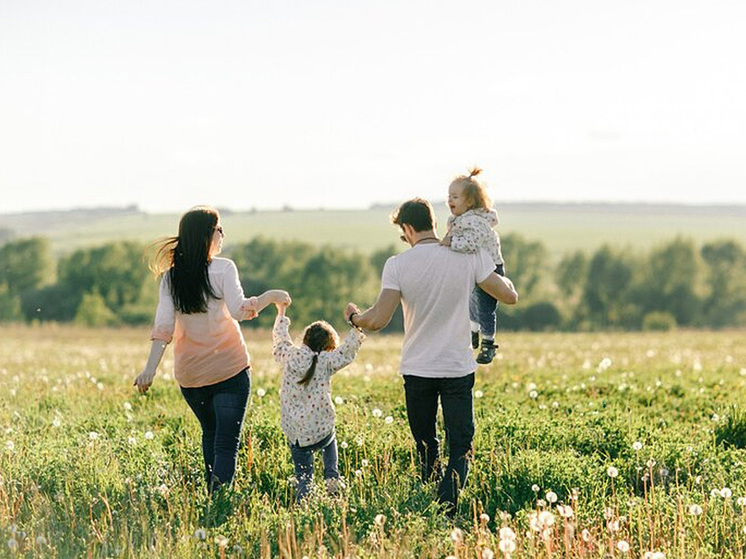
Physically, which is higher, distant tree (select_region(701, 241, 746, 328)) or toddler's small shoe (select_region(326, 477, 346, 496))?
toddler's small shoe (select_region(326, 477, 346, 496))

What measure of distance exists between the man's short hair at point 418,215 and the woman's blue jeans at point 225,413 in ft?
5.65

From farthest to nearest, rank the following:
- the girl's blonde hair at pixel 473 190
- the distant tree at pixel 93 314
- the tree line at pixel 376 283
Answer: the tree line at pixel 376 283, the distant tree at pixel 93 314, the girl's blonde hair at pixel 473 190

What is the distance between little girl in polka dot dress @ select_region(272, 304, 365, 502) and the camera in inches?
280

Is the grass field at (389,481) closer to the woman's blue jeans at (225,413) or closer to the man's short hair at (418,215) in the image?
the woman's blue jeans at (225,413)

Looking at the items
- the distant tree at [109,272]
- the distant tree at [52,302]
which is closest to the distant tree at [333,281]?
the distant tree at [109,272]

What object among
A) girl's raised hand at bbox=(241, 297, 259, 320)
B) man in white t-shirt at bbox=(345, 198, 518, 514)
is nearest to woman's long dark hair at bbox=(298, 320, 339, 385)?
man in white t-shirt at bbox=(345, 198, 518, 514)

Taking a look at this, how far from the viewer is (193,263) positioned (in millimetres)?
7148

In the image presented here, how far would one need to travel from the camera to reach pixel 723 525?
6332 mm

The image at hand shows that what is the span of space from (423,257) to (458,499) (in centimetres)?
189

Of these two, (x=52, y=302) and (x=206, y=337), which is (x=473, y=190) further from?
(x=52, y=302)

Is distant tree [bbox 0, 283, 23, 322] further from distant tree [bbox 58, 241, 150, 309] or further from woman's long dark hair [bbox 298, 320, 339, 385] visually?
woman's long dark hair [bbox 298, 320, 339, 385]

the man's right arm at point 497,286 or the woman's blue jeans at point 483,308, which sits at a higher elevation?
the man's right arm at point 497,286

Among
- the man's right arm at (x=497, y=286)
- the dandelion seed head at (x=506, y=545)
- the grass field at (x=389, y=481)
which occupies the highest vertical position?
the man's right arm at (x=497, y=286)

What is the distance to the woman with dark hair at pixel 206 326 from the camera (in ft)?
23.5
